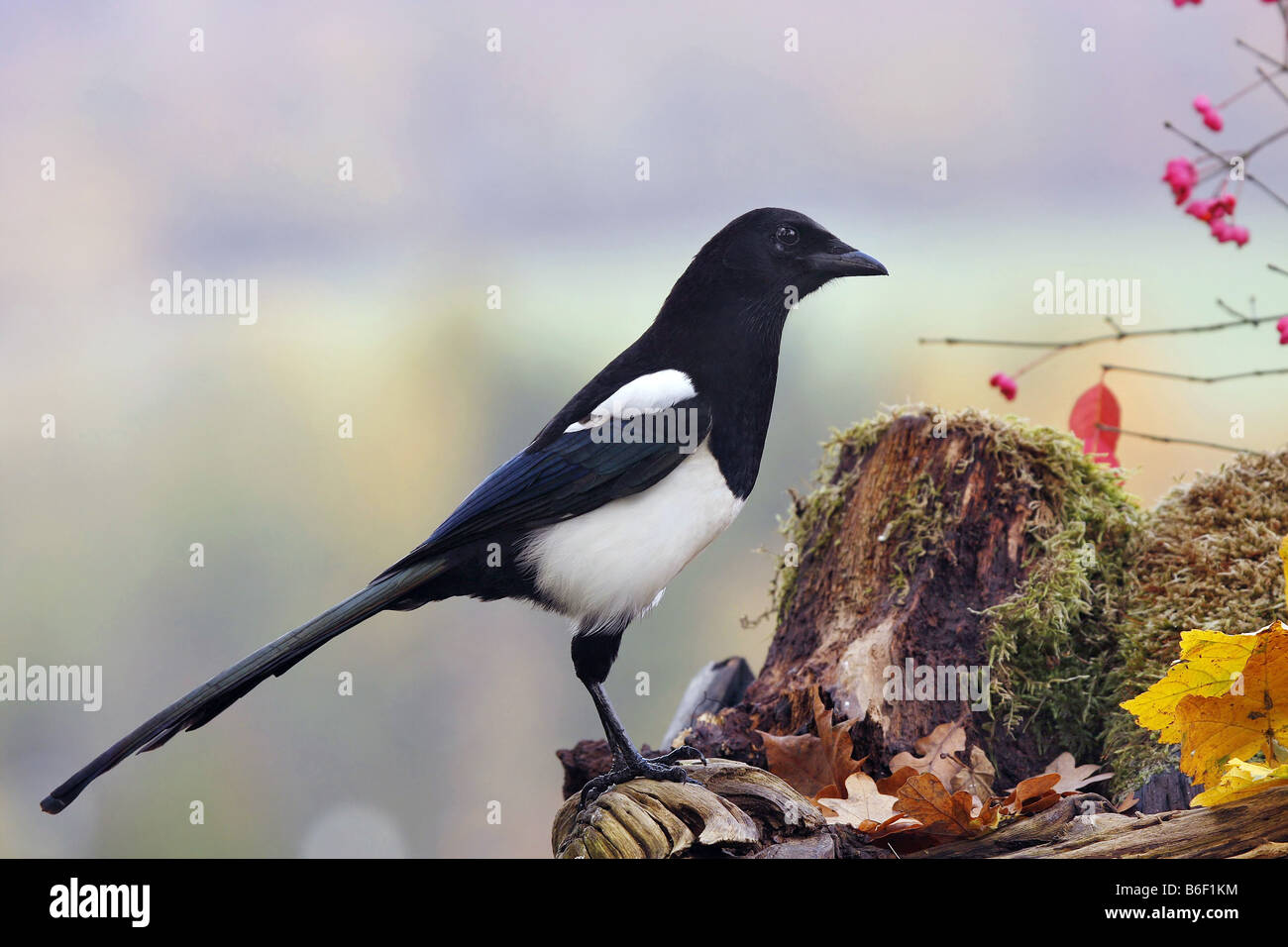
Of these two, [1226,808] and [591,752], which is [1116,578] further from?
[591,752]

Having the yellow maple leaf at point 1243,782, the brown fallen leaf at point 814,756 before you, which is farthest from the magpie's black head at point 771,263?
the yellow maple leaf at point 1243,782

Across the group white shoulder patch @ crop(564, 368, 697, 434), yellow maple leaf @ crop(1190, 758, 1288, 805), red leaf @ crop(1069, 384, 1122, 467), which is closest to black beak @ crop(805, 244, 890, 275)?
white shoulder patch @ crop(564, 368, 697, 434)

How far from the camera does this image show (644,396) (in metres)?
2.16

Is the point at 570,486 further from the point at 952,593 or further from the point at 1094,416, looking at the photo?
the point at 1094,416

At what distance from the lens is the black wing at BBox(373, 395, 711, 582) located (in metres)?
2.11

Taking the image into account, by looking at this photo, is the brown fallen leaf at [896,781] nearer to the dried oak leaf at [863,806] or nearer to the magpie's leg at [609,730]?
the dried oak leaf at [863,806]

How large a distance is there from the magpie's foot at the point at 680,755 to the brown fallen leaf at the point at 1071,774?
64cm

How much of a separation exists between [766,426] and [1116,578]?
80 centimetres

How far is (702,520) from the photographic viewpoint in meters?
2.14

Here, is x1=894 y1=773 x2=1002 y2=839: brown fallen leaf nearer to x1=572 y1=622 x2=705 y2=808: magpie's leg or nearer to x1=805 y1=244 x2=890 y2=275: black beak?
x1=572 y1=622 x2=705 y2=808: magpie's leg

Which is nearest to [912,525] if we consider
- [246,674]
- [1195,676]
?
[1195,676]
